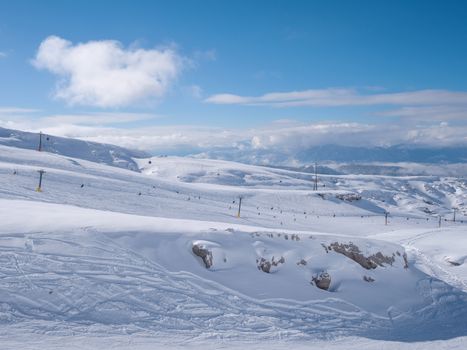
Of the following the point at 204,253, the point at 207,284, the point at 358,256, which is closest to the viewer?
the point at 207,284

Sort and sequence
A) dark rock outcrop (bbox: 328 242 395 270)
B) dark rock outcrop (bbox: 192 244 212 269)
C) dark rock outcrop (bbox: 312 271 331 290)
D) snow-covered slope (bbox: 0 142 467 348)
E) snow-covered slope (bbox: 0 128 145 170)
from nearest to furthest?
snow-covered slope (bbox: 0 142 467 348)
dark rock outcrop (bbox: 192 244 212 269)
dark rock outcrop (bbox: 312 271 331 290)
dark rock outcrop (bbox: 328 242 395 270)
snow-covered slope (bbox: 0 128 145 170)

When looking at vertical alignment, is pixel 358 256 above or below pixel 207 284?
above

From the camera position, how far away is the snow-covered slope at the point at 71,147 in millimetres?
158000

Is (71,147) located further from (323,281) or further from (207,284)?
(323,281)

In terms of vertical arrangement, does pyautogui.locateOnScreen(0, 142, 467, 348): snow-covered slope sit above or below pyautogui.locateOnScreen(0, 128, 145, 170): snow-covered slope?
below

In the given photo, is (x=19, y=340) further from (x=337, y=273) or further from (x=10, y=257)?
(x=337, y=273)

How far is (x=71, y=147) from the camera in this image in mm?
179000

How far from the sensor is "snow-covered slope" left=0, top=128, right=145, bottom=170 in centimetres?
15800

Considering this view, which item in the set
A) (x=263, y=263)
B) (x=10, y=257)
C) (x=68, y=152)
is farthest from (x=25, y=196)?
(x=68, y=152)

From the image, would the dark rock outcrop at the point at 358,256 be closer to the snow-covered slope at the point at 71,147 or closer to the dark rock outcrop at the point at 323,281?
the dark rock outcrop at the point at 323,281

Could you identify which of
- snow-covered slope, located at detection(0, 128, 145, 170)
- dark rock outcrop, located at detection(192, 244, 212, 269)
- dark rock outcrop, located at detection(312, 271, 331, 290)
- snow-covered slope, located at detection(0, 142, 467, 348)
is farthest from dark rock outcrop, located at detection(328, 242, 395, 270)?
snow-covered slope, located at detection(0, 128, 145, 170)

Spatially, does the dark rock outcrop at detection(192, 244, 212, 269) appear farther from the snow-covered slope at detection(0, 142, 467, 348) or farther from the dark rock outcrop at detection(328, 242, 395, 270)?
the dark rock outcrop at detection(328, 242, 395, 270)

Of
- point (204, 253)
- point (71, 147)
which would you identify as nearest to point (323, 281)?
point (204, 253)

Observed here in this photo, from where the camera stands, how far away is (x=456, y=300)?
1420 cm
